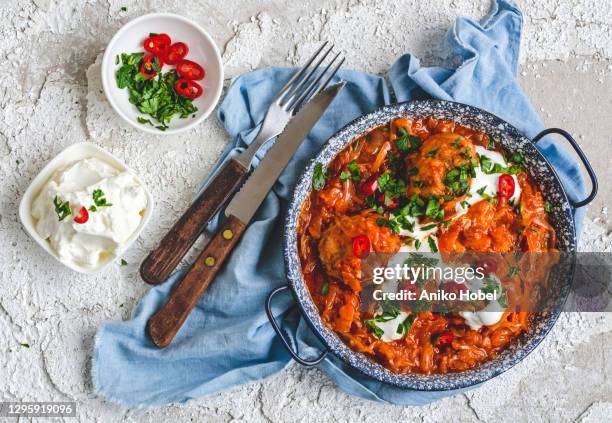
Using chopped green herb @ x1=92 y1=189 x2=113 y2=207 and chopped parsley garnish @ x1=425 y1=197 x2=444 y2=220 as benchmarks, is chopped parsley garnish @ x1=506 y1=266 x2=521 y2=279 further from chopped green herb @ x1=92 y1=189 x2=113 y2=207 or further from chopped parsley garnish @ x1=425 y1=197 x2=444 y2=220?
chopped green herb @ x1=92 y1=189 x2=113 y2=207

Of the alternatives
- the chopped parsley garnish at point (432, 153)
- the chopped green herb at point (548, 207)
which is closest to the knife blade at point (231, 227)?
the chopped parsley garnish at point (432, 153)

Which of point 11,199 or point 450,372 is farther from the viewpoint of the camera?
point 11,199

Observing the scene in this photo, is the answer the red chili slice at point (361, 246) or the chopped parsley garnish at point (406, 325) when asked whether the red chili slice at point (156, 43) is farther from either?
the chopped parsley garnish at point (406, 325)

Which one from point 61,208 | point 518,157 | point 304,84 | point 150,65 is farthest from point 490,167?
point 61,208

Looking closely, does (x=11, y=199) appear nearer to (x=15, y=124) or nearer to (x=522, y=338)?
(x=15, y=124)

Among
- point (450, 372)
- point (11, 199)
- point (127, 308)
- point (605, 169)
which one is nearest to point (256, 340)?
point (127, 308)

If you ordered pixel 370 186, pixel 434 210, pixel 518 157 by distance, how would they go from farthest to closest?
pixel 518 157, pixel 370 186, pixel 434 210

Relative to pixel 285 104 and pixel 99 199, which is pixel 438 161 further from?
pixel 99 199
